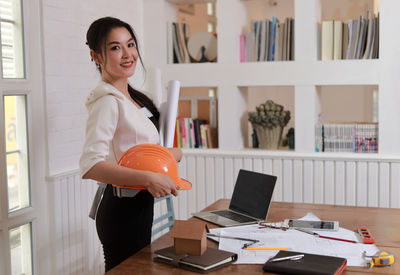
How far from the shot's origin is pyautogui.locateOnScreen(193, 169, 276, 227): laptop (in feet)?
7.41

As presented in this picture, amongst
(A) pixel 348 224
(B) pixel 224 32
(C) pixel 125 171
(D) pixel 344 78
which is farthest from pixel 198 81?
(C) pixel 125 171

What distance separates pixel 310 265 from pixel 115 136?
83cm

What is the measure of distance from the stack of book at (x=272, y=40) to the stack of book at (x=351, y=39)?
0.25 metres

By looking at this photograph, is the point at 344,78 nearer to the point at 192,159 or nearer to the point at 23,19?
the point at 192,159

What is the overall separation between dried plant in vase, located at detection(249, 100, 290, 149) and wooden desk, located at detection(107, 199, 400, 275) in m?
1.23

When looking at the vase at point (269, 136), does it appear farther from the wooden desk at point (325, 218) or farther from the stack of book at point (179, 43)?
the wooden desk at point (325, 218)

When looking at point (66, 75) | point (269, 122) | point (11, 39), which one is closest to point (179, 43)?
point (269, 122)

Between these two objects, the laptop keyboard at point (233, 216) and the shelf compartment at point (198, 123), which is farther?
the shelf compartment at point (198, 123)

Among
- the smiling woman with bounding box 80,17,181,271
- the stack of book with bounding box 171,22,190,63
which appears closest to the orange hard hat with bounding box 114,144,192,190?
the smiling woman with bounding box 80,17,181,271

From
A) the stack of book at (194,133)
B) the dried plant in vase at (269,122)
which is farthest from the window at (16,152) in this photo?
the dried plant in vase at (269,122)

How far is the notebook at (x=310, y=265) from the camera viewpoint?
1.55 metres

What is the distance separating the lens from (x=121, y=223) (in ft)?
6.23

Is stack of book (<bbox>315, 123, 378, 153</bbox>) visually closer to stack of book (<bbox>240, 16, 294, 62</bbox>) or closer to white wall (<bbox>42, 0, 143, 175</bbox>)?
stack of book (<bbox>240, 16, 294, 62</bbox>)

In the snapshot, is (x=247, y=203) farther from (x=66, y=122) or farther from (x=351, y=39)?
(x=351, y=39)
